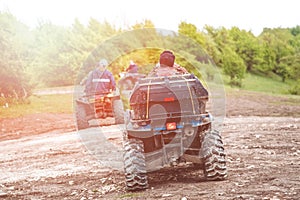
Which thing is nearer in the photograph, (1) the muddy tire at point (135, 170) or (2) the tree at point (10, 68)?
(1) the muddy tire at point (135, 170)

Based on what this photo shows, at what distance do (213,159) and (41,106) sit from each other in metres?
25.0

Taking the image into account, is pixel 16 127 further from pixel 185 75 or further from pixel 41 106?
pixel 185 75

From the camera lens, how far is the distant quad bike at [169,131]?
768 centimetres

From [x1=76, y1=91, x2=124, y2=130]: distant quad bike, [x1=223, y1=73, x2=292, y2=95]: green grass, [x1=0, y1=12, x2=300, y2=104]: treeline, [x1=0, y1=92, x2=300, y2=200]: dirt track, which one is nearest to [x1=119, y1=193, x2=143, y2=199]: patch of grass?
[x1=0, y1=92, x2=300, y2=200]: dirt track

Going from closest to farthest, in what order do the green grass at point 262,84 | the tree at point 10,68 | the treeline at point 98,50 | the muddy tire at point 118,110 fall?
the muddy tire at point 118,110
the treeline at point 98,50
the tree at point 10,68
the green grass at point 262,84

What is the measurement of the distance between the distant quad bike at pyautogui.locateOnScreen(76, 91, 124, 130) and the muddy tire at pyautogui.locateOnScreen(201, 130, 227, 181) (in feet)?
34.3

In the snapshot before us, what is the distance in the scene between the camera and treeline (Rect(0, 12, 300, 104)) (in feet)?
80.0

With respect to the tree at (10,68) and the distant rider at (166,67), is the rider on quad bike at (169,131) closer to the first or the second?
the distant rider at (166,67)

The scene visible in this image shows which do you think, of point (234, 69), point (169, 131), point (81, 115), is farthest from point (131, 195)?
point (234, 69)

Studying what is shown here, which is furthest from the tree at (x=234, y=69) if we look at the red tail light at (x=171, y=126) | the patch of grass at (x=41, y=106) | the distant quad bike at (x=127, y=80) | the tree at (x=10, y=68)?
the red tail light at (x=171, y=126)

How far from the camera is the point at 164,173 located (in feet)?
30.2

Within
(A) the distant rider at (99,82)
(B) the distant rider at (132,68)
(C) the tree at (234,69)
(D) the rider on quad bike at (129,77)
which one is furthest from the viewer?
(C) the tree at (234,69)

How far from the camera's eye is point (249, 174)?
807 cm

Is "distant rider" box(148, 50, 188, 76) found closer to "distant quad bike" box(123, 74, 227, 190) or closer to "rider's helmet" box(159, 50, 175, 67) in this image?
"rider's helmet" box(159, 50, 175, 67)
